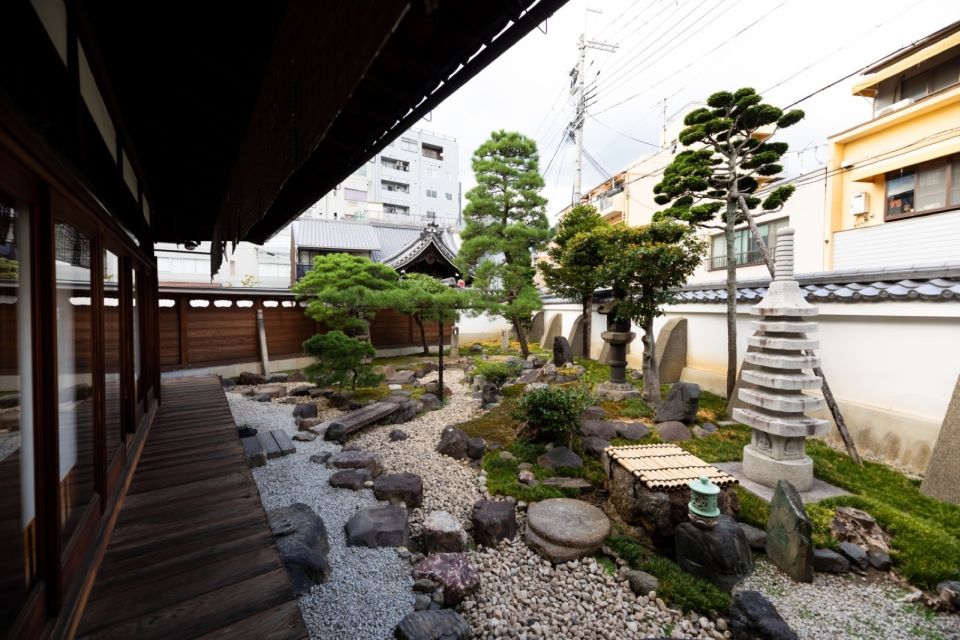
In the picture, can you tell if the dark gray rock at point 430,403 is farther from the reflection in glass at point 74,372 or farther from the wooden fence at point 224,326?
the reflection in glass at point 74,372

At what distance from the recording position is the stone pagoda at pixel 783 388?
494 centimetres

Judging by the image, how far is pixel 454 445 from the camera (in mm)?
6512

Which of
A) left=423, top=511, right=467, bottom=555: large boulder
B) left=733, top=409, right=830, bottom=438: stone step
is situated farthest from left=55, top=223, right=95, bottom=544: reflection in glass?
left=733, top=409, right=830, bottom=438: stone step

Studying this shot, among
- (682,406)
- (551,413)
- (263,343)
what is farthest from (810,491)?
(263,343)

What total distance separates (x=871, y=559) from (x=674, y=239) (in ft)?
18.7

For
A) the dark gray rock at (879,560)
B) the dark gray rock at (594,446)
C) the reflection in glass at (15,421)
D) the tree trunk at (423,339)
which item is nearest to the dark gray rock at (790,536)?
the dark gray rock at (879,560)

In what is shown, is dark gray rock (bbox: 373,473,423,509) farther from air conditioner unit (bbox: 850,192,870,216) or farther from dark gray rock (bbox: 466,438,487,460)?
air conditioner unit (bbox: 850,192,870,216)

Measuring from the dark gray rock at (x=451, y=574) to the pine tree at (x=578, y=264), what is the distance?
637cm

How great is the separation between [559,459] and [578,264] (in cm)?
608

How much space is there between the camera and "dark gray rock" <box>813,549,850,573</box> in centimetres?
367

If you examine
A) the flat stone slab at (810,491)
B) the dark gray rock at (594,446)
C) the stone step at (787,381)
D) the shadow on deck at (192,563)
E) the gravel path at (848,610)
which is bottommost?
the gravel path at (848,610)

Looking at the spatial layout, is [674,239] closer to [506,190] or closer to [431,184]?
[506,190]

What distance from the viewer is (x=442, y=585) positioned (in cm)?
340

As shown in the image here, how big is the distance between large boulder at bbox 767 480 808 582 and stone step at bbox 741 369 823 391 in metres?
1.65
